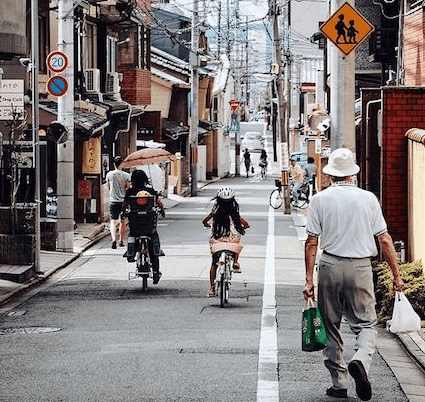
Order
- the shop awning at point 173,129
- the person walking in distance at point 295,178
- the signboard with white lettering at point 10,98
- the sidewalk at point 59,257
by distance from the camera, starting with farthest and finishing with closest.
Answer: the shop awning at point 173,129, the person walking in distance at point 295,178, the signboard with white lettering at point 10,98, the sidewalk at point 59,257

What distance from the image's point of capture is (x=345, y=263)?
9.11 meters

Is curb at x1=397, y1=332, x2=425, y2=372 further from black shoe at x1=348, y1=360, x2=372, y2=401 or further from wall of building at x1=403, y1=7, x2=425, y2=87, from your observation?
wall of building at x1=403, y1=7, x2=425, y2=87

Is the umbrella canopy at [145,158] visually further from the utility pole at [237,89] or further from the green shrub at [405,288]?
the utility pole at [237,89]

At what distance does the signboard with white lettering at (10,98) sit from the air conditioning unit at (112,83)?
58.3ft

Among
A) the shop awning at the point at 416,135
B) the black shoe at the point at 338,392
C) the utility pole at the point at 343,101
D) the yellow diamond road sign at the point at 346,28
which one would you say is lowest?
the black shoe at the point at 338,392

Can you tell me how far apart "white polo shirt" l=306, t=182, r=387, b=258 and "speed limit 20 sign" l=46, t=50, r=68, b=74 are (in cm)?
1524

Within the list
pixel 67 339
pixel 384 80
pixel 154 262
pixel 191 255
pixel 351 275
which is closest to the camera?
pixel 351 275

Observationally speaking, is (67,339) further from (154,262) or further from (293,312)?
(154,262)

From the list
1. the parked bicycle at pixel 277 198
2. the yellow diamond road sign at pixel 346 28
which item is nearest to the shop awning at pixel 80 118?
the parked bicycle at pixel 277 198

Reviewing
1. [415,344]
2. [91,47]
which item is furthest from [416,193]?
[91,47]

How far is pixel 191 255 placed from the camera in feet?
79.4

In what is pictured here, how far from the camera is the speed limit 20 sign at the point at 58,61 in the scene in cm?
2359

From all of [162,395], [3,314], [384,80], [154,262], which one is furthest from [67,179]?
[162,395]

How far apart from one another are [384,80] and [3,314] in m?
18.7
